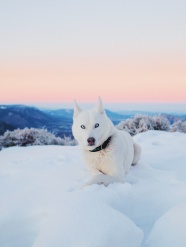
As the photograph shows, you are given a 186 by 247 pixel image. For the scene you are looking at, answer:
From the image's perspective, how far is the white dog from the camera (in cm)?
393

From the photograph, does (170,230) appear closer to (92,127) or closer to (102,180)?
(102,180)

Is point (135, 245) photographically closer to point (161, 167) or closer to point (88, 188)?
point (88, 188)

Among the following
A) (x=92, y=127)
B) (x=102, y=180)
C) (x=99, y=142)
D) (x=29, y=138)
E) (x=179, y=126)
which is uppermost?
(x=92, y=127)

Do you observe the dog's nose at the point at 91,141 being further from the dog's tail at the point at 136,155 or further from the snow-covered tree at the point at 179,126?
the snow-covered tree at the point at 179,126

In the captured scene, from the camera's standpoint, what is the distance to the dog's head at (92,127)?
3.89 meters

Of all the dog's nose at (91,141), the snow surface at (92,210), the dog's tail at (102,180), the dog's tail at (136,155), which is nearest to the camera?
the snow surface at (92,210)

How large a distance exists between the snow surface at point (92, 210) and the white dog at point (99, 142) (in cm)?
33

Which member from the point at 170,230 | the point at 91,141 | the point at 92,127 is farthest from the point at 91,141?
the point at 170,230

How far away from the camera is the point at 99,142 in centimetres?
406

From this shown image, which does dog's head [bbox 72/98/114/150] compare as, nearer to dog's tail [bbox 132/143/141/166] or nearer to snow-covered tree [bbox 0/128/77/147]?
dog's tail [bbox 132/143/141/166]

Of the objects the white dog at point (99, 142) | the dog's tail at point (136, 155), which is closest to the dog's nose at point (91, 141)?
the white dog at point (99, 142)

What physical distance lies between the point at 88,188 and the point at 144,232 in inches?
32.4

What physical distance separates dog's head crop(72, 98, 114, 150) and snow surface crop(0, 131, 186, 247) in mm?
609

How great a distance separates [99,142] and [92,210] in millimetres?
1414
